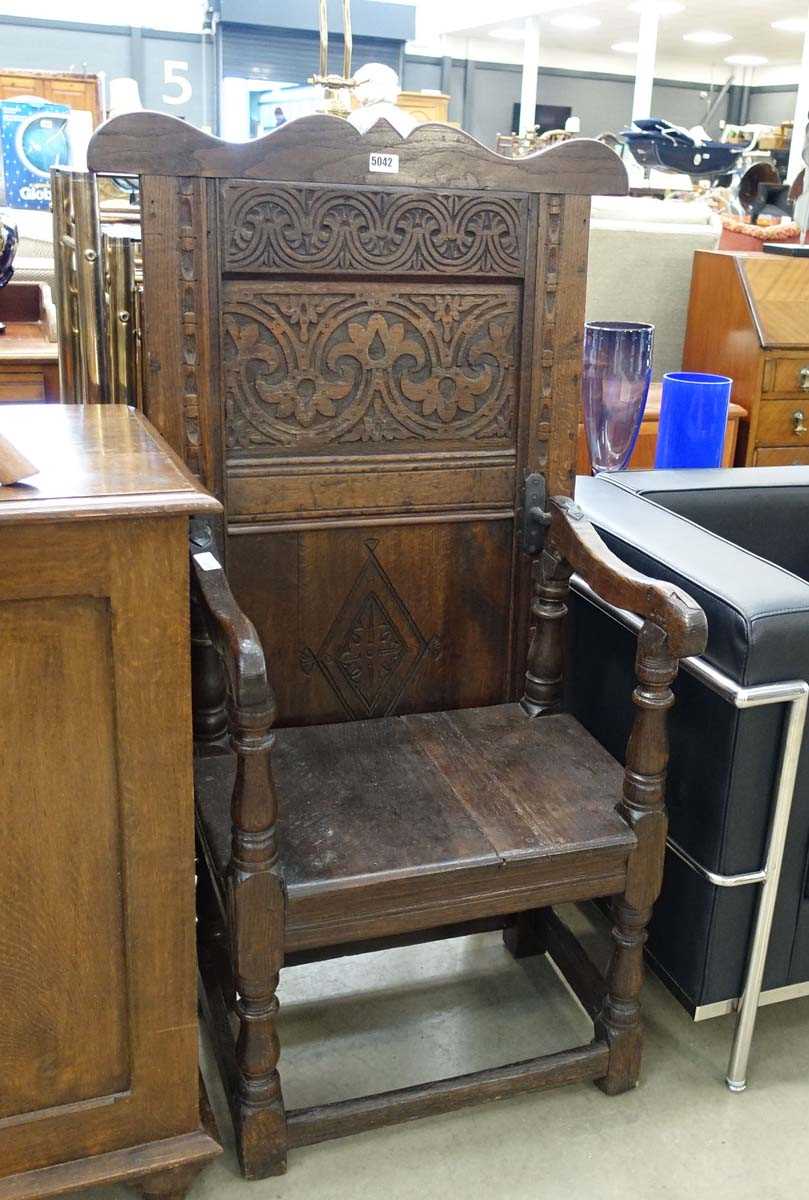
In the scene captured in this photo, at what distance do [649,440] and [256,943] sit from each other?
6.72 feet

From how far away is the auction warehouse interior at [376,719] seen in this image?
1172mm

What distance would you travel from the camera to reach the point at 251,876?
4.04 feet

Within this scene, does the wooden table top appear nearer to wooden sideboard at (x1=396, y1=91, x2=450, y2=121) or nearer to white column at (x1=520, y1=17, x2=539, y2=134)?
wooden sideboard at (x1=396, y1=91, x2=450, y2=121)

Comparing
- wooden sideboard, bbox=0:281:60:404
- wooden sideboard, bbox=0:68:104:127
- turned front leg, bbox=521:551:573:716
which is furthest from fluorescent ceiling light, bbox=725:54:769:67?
turned front leg, bbox=521:551:573:716

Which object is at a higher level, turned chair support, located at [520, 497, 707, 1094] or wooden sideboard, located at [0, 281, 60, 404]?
wooden sideboard, located at [0, 281, 60, 404]

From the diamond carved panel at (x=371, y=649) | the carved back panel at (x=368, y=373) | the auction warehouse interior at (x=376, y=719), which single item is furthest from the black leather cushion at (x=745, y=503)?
the diamond carved panel at (x=371, y=649)

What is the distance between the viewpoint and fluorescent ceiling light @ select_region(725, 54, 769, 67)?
1588 centimetres

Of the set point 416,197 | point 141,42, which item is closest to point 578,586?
point 416,197

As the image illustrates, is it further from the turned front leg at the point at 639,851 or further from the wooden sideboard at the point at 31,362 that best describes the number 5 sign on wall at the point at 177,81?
the turned front leg at the point at 639,851

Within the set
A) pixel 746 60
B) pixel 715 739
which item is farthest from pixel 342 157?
pixel 746 60

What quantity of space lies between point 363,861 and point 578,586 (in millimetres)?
643

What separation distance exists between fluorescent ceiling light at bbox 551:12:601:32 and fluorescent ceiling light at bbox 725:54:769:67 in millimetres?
3199

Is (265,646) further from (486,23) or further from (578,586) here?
(486,23)

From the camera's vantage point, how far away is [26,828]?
1137 mm
